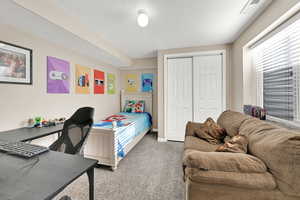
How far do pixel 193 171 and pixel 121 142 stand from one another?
4.71 feet

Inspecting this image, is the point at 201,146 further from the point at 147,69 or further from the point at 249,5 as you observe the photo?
the point at 147,69

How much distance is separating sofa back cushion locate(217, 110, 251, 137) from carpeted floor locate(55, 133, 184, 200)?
3.22 ft

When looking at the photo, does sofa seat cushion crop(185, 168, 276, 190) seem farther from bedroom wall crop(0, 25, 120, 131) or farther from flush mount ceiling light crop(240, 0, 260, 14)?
bedroom wall crop(0, 25, 120, 131)

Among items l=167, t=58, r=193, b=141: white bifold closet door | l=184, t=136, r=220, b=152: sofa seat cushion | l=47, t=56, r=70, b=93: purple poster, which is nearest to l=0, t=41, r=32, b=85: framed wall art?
l=47, t=56, r=70, b=93: purple poster

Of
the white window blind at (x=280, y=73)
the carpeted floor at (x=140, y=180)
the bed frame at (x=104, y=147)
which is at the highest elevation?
the white window blind at (x=280, y=73)

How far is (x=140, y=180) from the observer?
1.78 meters

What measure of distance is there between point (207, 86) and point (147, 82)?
1803 millimetres

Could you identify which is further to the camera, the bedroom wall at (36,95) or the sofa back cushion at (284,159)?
the bedroom wall at (36,95)

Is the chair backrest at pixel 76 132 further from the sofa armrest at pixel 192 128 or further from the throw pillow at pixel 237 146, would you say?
the sofa armrest at pixel 192 128

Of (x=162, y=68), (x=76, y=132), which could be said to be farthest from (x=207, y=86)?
(x=76, y=132)

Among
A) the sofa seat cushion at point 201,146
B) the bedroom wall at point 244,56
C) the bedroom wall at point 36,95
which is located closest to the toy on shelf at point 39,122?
the bedroom wall at point 36,95

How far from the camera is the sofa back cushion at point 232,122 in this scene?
1703 mm

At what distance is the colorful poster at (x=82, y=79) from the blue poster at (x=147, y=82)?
5.52 ft

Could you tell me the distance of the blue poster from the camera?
404 centimetres
